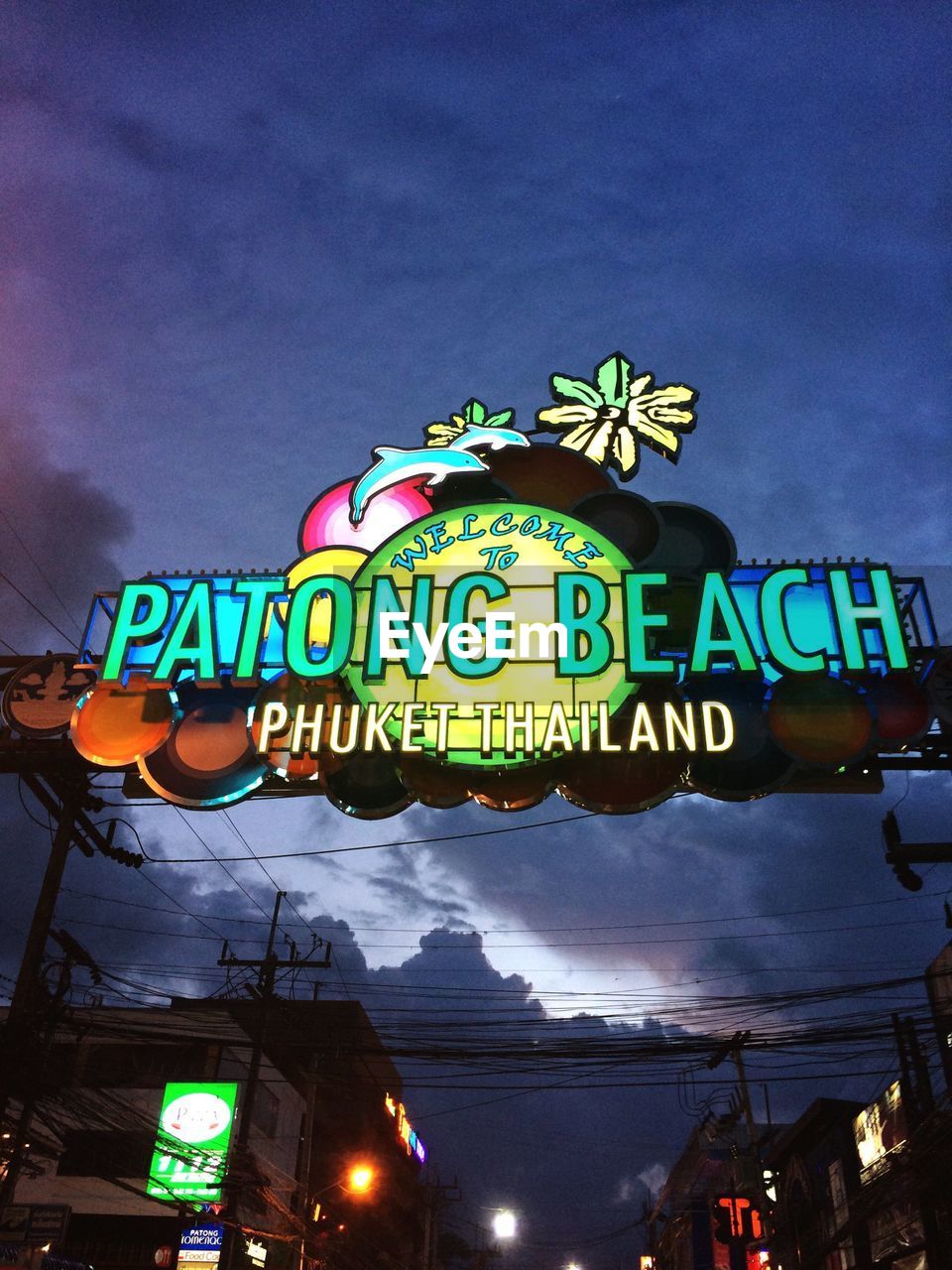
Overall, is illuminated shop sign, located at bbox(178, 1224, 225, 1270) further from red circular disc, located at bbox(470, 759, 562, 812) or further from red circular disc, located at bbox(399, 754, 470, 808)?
red circular disc, located at bbox(470, 759, 562, 812)

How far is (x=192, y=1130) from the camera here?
29531 mm

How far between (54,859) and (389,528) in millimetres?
6713

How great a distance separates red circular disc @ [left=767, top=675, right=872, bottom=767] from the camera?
9.59m

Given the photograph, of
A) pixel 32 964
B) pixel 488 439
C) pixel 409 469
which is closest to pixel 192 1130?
pixel 32 964

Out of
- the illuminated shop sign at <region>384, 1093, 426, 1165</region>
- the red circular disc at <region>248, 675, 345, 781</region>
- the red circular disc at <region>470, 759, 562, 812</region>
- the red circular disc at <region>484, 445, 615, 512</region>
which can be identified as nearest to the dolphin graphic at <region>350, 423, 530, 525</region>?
the red circular disc at <region>484, 445, 615, 512</region>

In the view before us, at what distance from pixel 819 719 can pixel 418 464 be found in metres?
5.14

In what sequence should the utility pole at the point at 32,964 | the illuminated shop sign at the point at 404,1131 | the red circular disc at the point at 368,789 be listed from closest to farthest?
the red circular disc at the point at 368,789
the utility pole at the point at 32,964
the illuminated shop sign at the point at 404,1131

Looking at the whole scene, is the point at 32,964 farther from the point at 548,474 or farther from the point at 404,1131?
the point at 404,1131

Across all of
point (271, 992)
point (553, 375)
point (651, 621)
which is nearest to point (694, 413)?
point (553, 375)

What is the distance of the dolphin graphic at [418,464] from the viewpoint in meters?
11.2

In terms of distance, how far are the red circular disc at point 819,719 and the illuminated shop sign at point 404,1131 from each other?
194ft

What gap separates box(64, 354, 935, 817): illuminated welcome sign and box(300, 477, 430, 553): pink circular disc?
0.14ft

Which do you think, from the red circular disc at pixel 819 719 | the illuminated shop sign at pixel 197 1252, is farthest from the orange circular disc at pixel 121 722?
the illuminated shop sign at pixel 197 1252

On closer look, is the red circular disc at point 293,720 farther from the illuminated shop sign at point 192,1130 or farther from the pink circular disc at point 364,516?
the illuminated shop sign at point 192,1130
